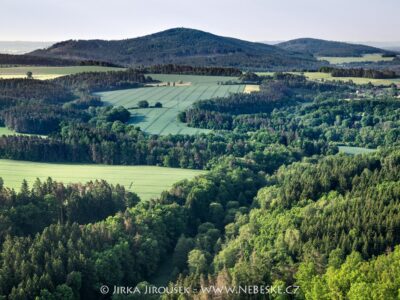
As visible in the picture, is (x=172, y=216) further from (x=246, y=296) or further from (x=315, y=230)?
(x=246, y=296)

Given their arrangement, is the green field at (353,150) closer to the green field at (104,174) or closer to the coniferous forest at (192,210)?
the coniferous forest at (192,210)

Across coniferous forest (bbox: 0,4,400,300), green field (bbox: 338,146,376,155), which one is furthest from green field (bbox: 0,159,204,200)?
green field (bbox: 338,146,376,155)

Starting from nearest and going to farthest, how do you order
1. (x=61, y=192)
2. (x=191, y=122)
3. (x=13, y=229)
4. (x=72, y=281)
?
(x=72, y=281)
(x=13, y=229)
(x=61, y=192)
(x=191, y=122)

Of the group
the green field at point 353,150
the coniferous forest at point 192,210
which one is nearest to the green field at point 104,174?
the coniferous forest at point 192,210

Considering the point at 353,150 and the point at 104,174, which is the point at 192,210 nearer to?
the point at 104,174

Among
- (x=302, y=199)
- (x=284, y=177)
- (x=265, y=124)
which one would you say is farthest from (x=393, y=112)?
(x=302, y=199)

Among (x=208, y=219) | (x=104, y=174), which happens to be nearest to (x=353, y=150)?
(x=208, y=219)
